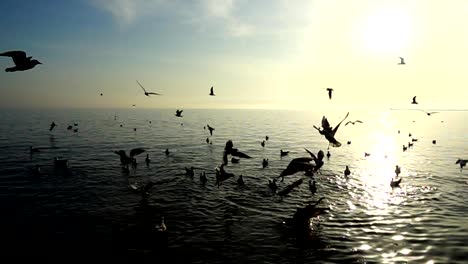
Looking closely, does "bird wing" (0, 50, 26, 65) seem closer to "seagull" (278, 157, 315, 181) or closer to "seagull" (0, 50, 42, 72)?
"seagull" (0, 50, 42, 72)

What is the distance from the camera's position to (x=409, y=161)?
162 ft

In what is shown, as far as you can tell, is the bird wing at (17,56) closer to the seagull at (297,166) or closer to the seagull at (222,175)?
the seagull at (297,166)

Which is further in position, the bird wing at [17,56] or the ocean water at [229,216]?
the ocean water at [229,216]

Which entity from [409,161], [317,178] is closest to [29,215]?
[317,178]

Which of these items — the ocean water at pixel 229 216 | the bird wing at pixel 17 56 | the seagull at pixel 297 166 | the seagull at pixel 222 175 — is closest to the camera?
the bird wing at pixel 17 56

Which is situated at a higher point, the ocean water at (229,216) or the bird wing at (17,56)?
the bird wing at (17,56)

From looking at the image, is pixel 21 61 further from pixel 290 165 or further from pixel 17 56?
pixel 290 165

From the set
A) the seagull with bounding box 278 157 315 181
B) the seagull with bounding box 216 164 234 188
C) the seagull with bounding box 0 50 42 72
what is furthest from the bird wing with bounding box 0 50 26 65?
the seagull with bounding box 216 164 234 188

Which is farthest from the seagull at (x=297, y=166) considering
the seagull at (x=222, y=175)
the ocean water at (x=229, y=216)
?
the seagull at (x=222, y=175)

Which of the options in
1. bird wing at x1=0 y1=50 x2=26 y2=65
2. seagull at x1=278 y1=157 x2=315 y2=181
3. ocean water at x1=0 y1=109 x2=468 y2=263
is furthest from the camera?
ocean water at x1=0 y1=109 x2=468 y2=263

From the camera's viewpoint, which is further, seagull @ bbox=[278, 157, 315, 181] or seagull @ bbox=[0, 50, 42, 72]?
seagull @ bbox=[278, 157, 315, 181]

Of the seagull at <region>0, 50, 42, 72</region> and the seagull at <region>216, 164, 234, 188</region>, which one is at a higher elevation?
the seagull at <region>0, 50, 42, 72</region>

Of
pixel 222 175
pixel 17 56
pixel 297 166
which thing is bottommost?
pixel 222 175

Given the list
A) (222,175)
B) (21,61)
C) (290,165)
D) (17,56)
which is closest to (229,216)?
(222,175)
